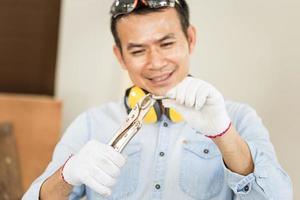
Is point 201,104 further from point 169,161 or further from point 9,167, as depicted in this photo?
point 9,167

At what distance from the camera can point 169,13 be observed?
1112 millimetres

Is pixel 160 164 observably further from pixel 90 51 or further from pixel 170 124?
pixel 90 51

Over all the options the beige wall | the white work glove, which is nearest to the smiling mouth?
the white work glove

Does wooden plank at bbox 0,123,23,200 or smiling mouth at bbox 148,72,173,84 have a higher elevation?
smiling mouth at bbox 148,72,173,84

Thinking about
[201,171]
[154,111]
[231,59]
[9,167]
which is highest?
[231,59]

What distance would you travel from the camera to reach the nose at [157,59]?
1097mm

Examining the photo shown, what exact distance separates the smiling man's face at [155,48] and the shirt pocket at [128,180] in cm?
19

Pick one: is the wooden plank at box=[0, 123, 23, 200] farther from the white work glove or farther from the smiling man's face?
the white work glove

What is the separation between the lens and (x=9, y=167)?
1.71m

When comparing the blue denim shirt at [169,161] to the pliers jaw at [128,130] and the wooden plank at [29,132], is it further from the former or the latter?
the wooden plank at [29,132]

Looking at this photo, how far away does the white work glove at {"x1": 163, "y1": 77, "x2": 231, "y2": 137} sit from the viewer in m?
0.84

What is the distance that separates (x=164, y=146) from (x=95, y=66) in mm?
625

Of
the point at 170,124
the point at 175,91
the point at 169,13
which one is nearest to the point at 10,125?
the point at 170,124

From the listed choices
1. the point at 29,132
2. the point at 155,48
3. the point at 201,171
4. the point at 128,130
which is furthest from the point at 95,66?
the point at 128,130
